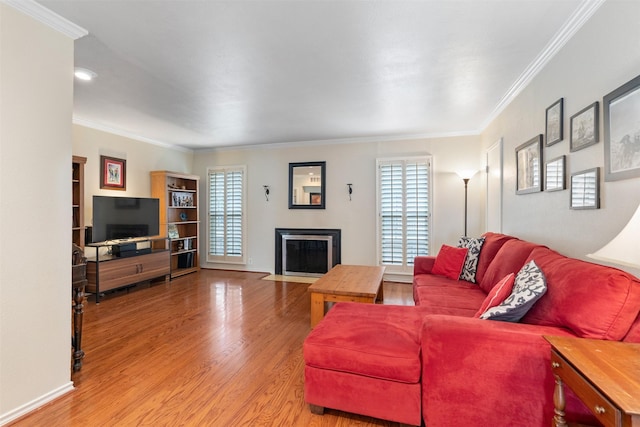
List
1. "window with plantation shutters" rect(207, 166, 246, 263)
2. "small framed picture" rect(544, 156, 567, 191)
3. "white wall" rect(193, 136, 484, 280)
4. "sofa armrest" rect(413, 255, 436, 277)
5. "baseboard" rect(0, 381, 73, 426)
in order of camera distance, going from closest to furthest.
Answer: "baseboard" rect(0, 381, 73, 426), "small framed picture" rect(544, 156, 567, 191), "sofa armrest" rect(413, 255, 436, 277), "white wall" rect(193, 136, 484, 280), "window with plantation shutters" rect(207, 166, 246, 263)

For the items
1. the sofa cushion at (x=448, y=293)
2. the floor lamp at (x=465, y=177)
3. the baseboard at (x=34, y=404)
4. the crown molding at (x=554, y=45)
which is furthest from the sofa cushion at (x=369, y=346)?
the floor lamp at (x=465, y=177)

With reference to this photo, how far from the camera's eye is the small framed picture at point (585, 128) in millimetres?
1865

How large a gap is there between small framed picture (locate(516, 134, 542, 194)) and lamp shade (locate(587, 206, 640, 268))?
1.75m

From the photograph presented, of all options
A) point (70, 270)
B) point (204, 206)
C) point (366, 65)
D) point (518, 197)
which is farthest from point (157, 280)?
point (518, 197)

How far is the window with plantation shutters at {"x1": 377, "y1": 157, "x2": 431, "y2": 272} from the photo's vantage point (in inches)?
197

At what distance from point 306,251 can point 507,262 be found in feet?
11.8

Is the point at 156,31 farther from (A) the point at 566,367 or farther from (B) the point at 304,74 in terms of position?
(A) the point at 566,367

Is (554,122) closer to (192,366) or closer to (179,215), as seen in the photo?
(192,366)

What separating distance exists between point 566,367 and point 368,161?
4421 millimetres

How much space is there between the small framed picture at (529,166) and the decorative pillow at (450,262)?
86 centimetres

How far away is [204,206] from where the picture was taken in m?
6.27

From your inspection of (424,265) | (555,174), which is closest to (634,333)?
(555,174)

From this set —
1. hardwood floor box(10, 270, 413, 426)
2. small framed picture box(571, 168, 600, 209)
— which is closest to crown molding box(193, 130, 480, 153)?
hardwood floor box(10, 270, 413, 426)

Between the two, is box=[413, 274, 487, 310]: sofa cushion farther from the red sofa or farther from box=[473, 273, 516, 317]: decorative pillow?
the red sofa
